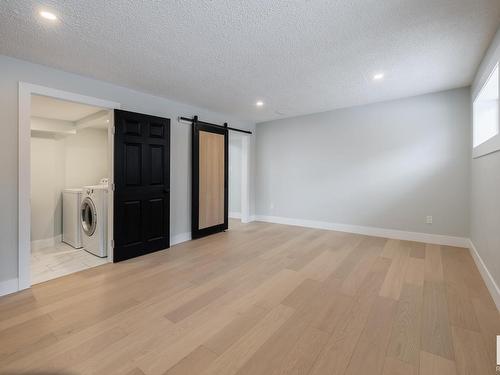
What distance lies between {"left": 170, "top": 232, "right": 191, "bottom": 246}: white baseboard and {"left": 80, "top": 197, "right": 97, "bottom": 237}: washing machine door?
114 centimetres

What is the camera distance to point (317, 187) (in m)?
5.03

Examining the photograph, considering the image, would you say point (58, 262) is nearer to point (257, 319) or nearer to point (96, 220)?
point (96, 220)

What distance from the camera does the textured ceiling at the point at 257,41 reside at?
69.5 inches

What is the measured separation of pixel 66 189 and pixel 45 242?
93cm

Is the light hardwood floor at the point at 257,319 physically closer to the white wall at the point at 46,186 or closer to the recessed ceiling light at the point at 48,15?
the white wall at the point at 46,186

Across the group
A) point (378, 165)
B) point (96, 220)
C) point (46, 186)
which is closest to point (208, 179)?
point (96, 220)

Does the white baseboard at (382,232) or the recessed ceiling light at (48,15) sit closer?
the recessed ceiling light at (48,15)

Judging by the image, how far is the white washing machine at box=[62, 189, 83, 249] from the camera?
3807mm

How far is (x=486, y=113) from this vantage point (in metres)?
3.01

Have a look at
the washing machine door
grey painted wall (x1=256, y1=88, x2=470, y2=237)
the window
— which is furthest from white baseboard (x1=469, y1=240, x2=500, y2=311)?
the washing machine door

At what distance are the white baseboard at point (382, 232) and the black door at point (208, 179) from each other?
1.58m

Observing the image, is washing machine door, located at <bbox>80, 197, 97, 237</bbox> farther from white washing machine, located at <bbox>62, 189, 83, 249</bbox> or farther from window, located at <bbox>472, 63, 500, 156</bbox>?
window, located at <bbox>472, 63, 500, 156</bbox>

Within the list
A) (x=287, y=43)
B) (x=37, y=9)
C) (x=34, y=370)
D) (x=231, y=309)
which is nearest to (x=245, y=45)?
(x=287, y=43)

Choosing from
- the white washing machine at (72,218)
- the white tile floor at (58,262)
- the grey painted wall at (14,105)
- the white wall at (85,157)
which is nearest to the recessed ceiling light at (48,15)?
the grey painted wall at (14,105)
